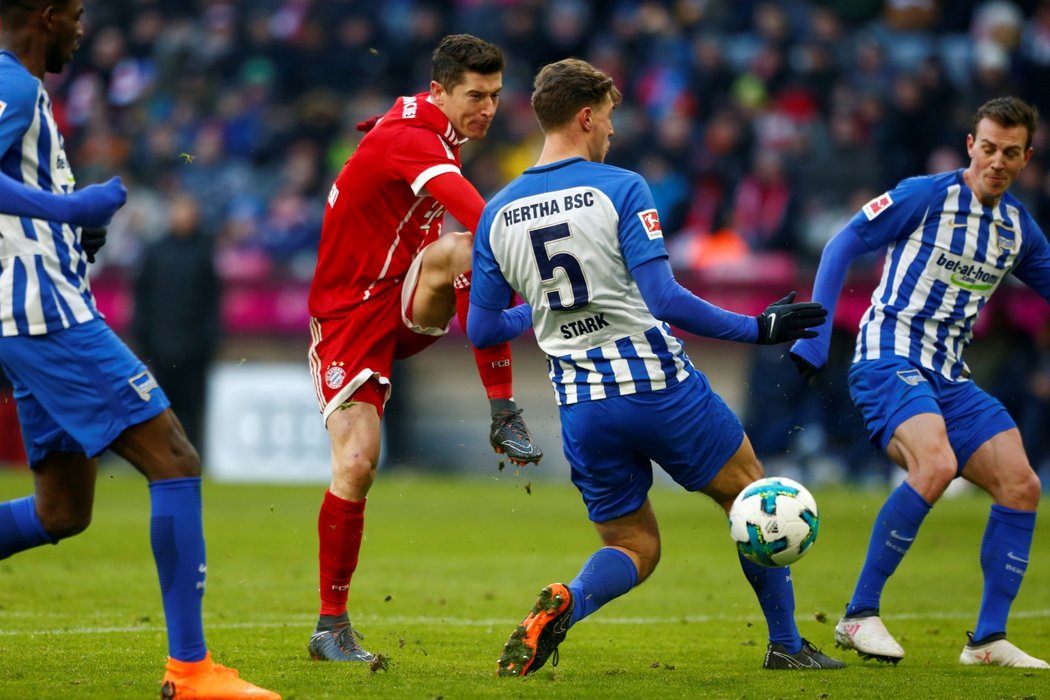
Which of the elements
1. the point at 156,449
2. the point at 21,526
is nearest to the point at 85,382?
the point at 156,449

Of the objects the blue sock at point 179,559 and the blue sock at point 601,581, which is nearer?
the blue sock at point 179,559

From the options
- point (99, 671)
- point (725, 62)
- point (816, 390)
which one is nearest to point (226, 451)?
point (816, 390)

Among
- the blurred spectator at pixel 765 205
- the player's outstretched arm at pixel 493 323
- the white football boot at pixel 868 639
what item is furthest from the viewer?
the blurred spectator at pixel 765 205

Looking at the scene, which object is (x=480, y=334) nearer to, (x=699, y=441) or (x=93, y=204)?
(x=699, y=441)

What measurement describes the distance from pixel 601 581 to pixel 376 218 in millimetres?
1950

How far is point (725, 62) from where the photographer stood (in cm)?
1791

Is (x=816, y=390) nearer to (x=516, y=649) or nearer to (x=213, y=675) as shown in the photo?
(x=516, y=649)

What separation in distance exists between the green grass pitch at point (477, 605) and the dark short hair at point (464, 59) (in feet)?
6.55

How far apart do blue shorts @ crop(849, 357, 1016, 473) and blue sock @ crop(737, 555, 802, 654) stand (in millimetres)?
1077

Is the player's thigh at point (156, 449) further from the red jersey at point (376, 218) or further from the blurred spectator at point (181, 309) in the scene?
the blurred spectator at point (181, 309)

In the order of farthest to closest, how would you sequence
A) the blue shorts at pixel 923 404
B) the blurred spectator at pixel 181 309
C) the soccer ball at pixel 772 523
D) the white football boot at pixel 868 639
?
1. the blurred spectator at pixel 181 309
2. the blue shorts at pixel 923 404
3. the white football boot at pixel 868 639
4. the soccer ball at pixel 772 523

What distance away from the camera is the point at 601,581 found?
5.81 meters

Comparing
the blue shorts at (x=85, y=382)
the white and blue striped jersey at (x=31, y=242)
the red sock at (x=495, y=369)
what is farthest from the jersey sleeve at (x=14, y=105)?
the red sock at (x=495, y=369)

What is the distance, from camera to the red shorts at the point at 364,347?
6.56m
